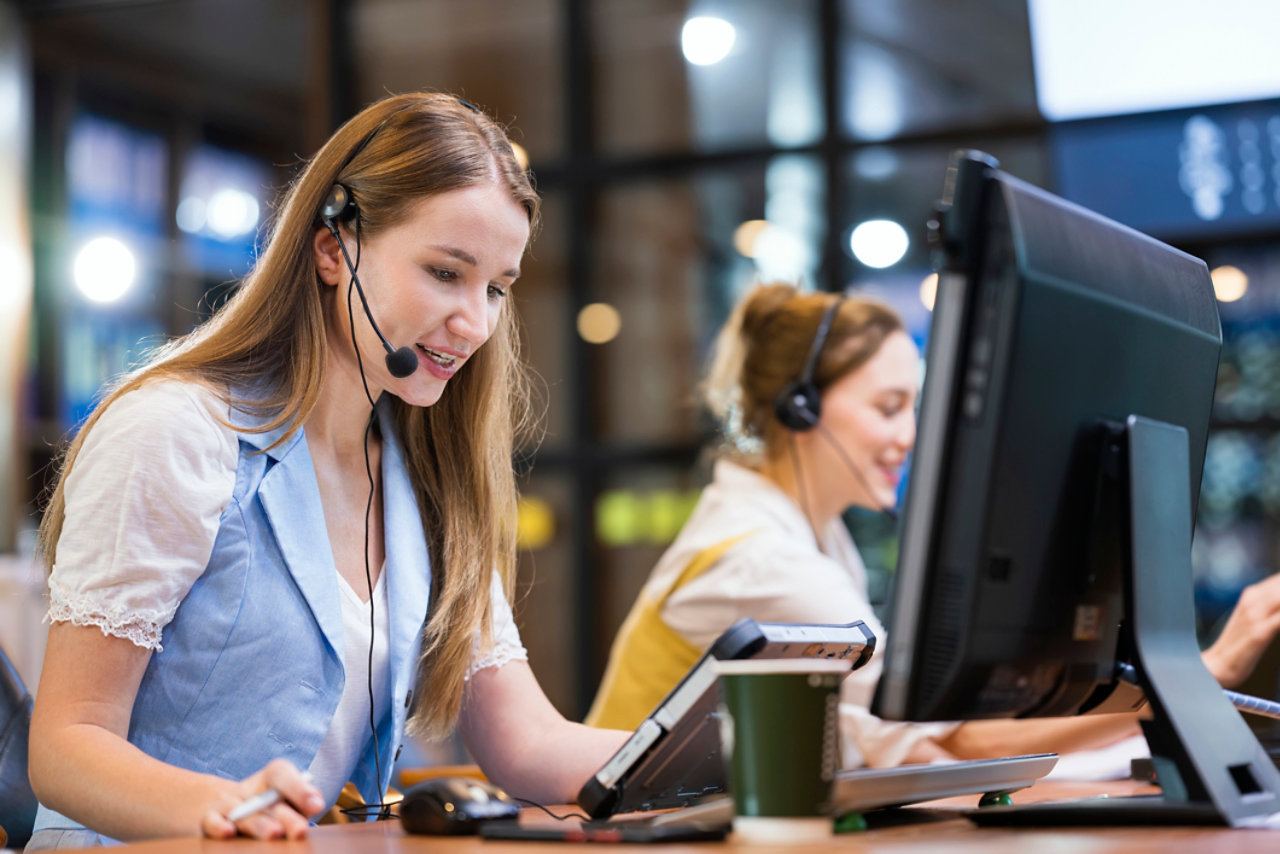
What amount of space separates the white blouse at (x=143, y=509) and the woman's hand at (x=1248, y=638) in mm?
1108

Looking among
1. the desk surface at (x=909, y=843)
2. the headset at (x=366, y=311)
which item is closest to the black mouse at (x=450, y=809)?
the desk surface at (x=909, y=843)

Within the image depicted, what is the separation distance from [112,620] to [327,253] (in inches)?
20.0

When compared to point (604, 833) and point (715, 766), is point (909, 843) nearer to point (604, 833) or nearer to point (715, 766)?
point (604, 833)

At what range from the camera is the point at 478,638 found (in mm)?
1541

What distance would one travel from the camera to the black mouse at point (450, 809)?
95 cm

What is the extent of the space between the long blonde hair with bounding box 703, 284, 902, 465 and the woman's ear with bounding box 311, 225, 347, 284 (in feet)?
3.39

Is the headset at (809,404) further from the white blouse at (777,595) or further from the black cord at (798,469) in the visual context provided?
the white blouse at (777,595)

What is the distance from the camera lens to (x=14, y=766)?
142cm

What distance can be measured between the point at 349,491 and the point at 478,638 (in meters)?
0.23

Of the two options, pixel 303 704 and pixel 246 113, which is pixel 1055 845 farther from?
pixel 246 113

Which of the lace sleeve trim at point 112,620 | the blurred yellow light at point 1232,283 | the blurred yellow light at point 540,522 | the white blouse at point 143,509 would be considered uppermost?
the blurred yellow light at point 1232,283

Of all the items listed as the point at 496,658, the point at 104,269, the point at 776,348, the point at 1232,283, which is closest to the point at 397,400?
the point at 496,658

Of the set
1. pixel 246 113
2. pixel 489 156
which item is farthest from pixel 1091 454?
pixel 246 113

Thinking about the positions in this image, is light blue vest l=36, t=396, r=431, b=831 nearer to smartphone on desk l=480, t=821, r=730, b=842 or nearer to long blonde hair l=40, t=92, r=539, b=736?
long blonde hair l=40, t=92, r=539, b=736
